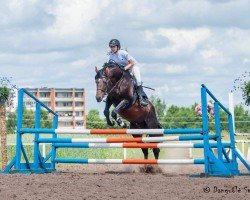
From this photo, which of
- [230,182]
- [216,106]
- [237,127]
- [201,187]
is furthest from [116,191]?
[237,127]

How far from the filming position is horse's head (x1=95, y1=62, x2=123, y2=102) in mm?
11336

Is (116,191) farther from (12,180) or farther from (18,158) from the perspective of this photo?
(18,158)

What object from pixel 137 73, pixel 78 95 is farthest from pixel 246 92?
pixel 78 95

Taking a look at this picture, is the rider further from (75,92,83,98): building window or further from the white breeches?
(75,92,83,98): building window

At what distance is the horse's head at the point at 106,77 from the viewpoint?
11.3 meters

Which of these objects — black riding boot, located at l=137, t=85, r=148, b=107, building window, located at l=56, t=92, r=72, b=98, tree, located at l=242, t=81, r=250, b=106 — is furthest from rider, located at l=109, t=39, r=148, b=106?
building window, located at l=56, t=92, r=72, b=98

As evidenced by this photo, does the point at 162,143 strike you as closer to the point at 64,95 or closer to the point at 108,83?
the point at 108,83

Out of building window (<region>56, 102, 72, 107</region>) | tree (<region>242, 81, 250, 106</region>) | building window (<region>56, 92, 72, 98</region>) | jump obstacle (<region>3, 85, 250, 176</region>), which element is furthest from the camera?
building window (<region>56, 102, 72, 107</region>)

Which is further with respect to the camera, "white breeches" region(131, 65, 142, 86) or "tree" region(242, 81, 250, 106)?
"tree" region(242, 81, 250, 106)

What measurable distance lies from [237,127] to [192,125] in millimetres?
2237

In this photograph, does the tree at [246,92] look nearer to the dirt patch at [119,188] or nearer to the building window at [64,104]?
the dirt patch at [119,188]

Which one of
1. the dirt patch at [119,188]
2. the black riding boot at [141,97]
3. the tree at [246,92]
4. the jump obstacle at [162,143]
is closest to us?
the dirt patch at [119,188]

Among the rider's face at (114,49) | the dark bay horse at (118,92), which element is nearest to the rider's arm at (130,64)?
the dark bay horse at (118,92)

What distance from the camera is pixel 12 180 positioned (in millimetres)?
9125
